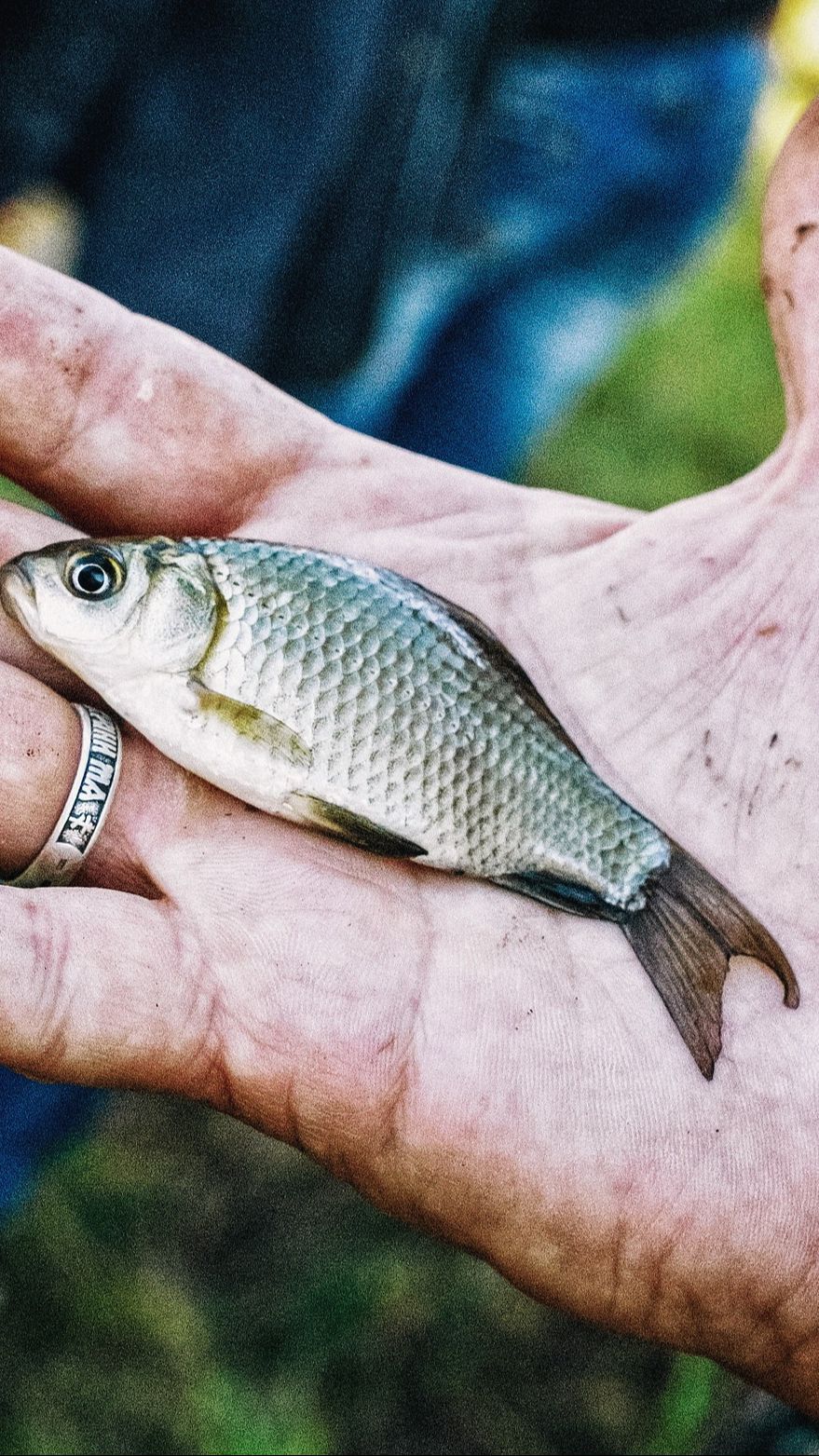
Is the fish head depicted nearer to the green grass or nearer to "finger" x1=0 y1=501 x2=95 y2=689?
"finger" x1=0 y1=501 x2=95 y2=689

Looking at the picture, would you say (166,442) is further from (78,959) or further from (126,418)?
(78,959)

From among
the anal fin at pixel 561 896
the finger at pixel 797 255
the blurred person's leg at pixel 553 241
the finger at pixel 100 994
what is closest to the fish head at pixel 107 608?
the finger at pixel 100 994

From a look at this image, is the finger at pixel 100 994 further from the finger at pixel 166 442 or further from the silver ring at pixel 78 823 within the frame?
the finger at pixel 166 442

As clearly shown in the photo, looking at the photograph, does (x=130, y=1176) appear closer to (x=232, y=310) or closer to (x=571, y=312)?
(x=232, y=310)

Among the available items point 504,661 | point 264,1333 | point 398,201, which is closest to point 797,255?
point 504,661

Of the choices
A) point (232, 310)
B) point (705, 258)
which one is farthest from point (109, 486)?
point (705, 258)

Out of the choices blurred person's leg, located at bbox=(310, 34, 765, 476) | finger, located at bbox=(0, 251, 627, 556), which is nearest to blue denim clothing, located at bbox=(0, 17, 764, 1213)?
blurred person's leg, located at bbox=(310, 34, 765, 476)

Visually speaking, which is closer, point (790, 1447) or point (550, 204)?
point (790, 1447)
